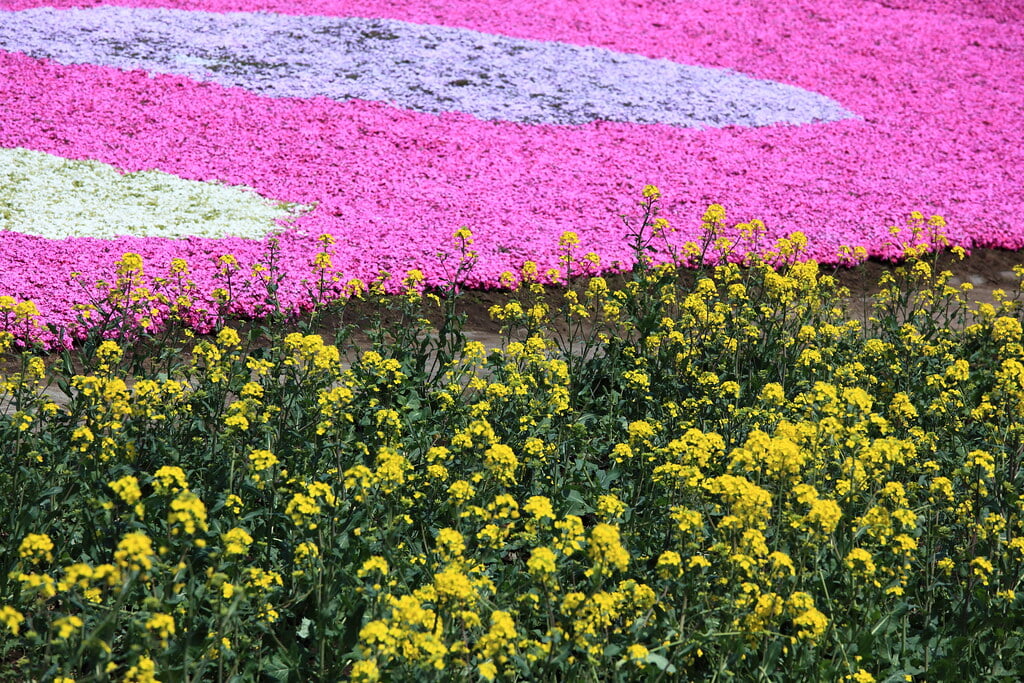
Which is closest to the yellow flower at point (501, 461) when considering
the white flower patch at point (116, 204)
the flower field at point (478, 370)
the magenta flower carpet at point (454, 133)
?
the flower field at point (478, 370)

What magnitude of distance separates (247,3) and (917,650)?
1378cm

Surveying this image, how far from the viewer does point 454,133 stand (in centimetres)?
1124

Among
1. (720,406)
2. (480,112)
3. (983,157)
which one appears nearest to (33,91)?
(480,112)

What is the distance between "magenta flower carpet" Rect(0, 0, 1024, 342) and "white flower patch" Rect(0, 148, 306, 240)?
0.03 m

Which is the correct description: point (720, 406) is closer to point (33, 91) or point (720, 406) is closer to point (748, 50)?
point (33, 91)

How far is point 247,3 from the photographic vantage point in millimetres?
15180

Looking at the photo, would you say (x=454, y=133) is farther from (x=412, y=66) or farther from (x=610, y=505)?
(x=610, y=505)

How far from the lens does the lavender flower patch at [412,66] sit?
40.1 ft

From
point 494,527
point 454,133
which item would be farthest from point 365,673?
point 454,133

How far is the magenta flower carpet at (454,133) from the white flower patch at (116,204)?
31 millimetres

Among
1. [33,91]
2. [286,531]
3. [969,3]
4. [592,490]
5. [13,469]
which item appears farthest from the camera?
[969,3]

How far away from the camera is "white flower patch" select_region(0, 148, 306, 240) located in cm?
831

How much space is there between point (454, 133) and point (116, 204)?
3.80 metres

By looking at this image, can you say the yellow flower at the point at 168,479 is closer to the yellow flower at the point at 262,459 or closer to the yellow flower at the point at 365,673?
the yellow flower at the point at 262,459
